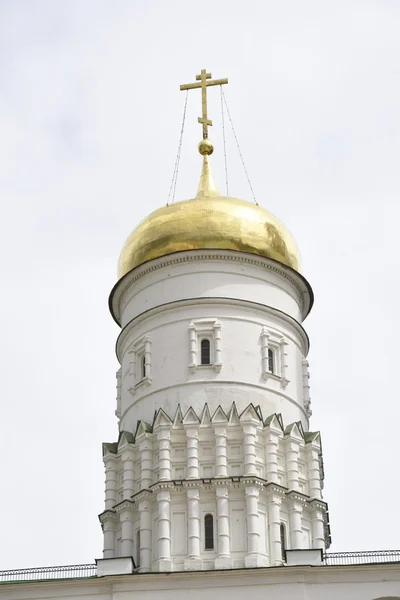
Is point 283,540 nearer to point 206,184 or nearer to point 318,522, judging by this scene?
point 318,522

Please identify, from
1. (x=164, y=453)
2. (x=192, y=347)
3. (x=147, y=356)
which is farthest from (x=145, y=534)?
(x=192, y=347)

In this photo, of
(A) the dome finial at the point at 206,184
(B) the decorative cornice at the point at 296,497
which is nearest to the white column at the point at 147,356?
(B) the decorative cornice at the point at 296,497

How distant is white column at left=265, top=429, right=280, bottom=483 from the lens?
102 ft

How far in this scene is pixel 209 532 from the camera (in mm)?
30281

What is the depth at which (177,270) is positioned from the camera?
1323 inches

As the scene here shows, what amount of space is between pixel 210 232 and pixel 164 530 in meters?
7.92

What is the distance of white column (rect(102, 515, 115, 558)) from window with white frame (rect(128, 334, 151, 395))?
334cm

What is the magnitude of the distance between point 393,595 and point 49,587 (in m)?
7.45

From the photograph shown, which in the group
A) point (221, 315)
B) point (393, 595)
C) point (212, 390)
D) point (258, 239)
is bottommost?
point (393, 595)

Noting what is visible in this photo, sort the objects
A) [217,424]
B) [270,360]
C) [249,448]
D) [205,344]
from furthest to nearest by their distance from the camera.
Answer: [270,360] → [205,344] → [217,424] → [249,448]

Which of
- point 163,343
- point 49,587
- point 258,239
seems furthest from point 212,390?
point 49,587

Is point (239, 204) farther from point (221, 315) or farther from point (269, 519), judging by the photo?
point (269, 519)

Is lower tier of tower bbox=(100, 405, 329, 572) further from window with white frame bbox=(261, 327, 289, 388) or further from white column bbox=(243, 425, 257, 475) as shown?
window with white frame bbox=(261, 327, 289, 388)

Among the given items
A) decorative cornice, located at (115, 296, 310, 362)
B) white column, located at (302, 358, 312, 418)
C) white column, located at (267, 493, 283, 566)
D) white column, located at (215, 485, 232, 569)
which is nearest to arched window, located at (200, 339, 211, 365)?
decorative cornice, located at (115, 296, 310, 362)
